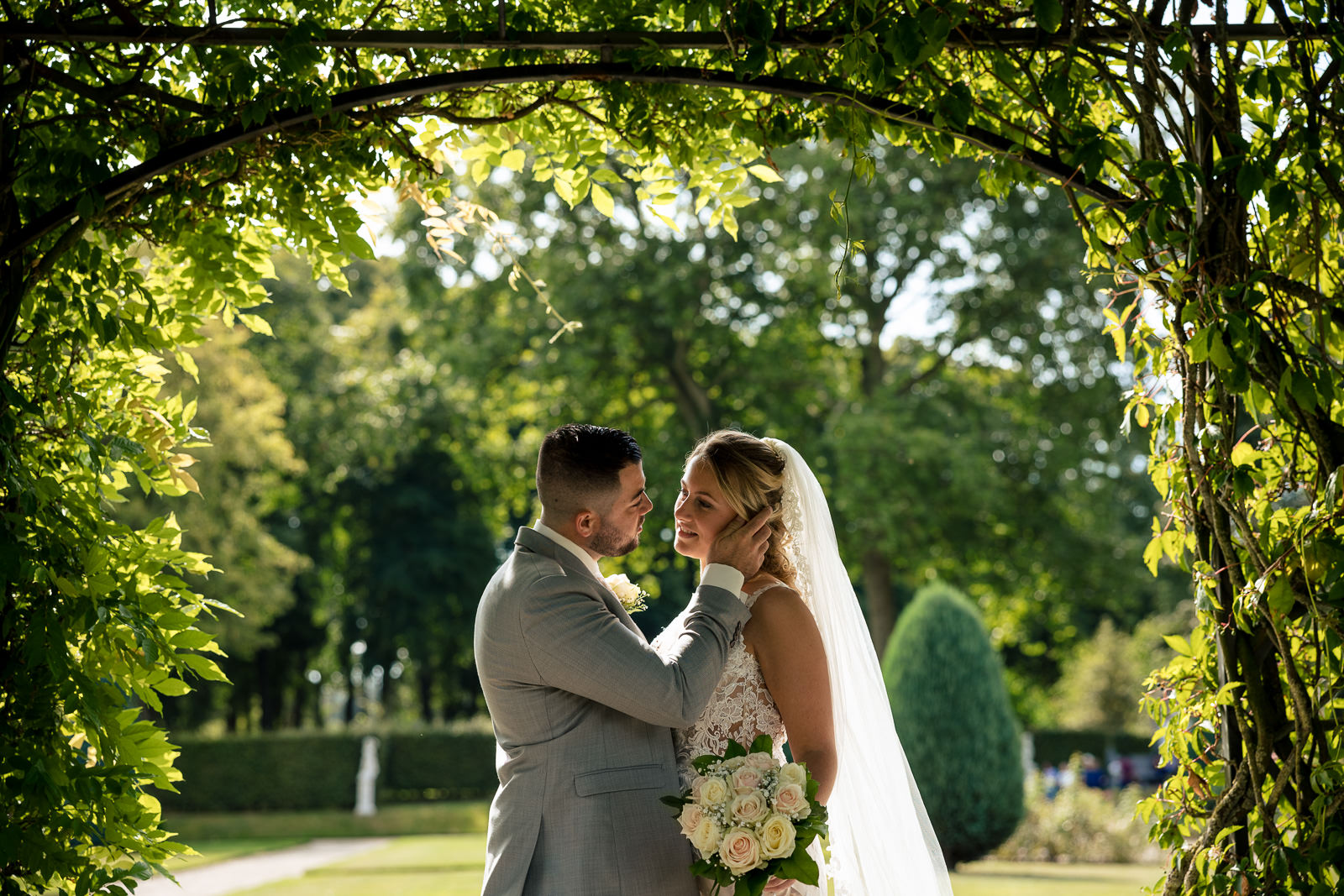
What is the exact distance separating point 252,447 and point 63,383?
63.7 feet

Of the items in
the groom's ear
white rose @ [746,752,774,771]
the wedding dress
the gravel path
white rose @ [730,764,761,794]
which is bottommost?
the gravel path

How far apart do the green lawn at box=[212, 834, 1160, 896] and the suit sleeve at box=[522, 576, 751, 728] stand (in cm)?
969

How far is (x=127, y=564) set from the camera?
3357 mm

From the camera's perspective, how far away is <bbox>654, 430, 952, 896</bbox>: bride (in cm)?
328

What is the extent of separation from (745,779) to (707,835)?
0.16 m

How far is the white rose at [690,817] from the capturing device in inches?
107

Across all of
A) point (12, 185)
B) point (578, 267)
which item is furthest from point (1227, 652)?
point (578, 267)

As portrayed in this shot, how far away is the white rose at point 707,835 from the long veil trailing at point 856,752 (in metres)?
0.78

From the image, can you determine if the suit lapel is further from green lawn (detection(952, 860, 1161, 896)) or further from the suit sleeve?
green lawn (detection(952, 860, 1161, 896))

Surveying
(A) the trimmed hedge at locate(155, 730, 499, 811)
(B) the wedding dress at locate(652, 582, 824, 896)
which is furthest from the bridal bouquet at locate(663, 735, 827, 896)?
(A) the trimmed hedge at locate(155, 730, 499, 811)

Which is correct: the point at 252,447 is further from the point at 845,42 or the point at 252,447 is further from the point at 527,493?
the point at 845,42

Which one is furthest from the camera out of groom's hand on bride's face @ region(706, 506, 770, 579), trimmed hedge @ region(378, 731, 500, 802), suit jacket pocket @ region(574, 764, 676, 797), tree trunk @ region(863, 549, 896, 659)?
trimmed hedge @ region(378, 731, 500, 802)

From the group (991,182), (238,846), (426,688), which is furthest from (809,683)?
(426,688)

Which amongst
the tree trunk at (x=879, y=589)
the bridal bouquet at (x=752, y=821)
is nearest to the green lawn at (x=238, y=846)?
the tree trunk at (x=879, y=589)
